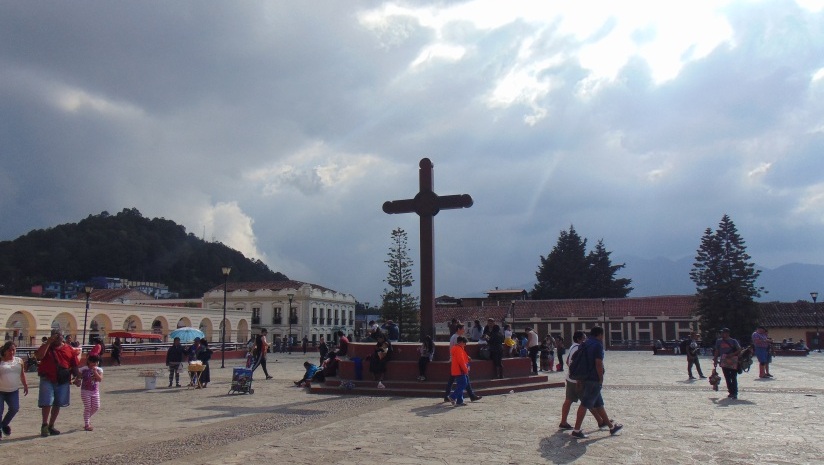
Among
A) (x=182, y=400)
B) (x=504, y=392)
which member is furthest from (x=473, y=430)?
(x=182, y=400)

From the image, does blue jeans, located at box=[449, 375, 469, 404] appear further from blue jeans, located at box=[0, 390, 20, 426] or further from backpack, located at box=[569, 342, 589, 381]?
blue jeans, located at box=[0, 390, 20, 426]

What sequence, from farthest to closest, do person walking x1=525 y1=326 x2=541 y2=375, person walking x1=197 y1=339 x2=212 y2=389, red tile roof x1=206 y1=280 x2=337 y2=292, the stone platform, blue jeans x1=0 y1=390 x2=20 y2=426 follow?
red tile roof x1=206 y1=280 x2=337 y2=292
person walking x1=525 y1=326 x2=541 y2=375
person walking x1=197 y1=339 x2=212 y2=389
the stone platform
blue jeans x1=0 y1=390 x2=20 y2=426

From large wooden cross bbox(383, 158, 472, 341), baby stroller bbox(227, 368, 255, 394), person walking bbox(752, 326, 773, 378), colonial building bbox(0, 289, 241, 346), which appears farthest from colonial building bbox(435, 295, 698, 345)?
baby stroller bbox(227, 368, 255, 394)

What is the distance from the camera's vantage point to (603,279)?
2712 inches

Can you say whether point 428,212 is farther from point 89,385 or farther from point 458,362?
point 89,385

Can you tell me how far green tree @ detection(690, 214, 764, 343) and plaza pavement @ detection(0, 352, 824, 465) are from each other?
36521 millimetres

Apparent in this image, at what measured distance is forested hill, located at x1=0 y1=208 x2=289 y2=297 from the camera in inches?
3359

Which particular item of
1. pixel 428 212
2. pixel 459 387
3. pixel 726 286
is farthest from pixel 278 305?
pixel 459 387

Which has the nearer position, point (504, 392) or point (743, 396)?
point (743, 396)

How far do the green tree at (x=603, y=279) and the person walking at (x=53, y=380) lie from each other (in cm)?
6427

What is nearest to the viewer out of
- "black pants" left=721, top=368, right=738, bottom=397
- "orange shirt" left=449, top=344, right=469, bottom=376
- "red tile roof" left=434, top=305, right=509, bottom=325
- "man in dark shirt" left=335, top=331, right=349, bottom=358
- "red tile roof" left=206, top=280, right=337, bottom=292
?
"orange shirt" left=449, top=344, right=469, bottom=376

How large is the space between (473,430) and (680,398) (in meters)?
5.89

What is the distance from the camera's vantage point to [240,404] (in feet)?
38.9

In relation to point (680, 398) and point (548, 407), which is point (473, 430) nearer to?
point (548, 407)
